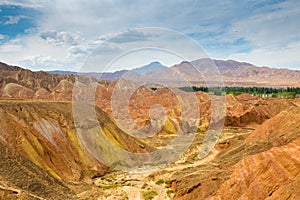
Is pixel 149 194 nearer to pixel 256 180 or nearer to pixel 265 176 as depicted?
pixel 256 180

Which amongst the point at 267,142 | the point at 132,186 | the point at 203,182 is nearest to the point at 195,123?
the point at 267,142

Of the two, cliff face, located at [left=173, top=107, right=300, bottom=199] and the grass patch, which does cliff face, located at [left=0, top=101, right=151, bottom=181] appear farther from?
cliff face, located at [left=173, top=107, right=300, bottom=199]

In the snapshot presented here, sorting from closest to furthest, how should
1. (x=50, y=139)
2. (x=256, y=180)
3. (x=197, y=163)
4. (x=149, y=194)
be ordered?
1. (x=256, y=180)
2. (x=149, y=194)
3. (x=50, y=139)
4. (x=197, y=163)

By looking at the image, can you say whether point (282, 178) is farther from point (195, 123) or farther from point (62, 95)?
point (62, 95)

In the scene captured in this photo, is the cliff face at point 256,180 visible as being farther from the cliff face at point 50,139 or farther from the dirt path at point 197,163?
the cliff face at point 50,139

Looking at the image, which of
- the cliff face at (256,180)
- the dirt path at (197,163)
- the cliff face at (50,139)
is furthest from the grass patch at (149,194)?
the dirt path at (197,163)

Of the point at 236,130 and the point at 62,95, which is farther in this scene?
the point at 62,95

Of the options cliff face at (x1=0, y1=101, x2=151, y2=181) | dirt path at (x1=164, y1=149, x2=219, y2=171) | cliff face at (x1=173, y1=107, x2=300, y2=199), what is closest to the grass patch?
cliff face at (x1=173, y1=107, x2=300, y2=199)

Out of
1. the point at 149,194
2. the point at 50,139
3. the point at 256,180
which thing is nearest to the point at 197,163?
the point at 149,194

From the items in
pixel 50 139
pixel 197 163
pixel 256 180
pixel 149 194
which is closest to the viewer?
pixel 256 180

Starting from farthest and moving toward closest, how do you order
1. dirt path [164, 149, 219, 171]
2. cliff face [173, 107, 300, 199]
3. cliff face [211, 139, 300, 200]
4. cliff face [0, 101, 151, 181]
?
dirt path [164, 149, 219, 171], cliff face [0, 101, 151, 181], cliff face [211, 139, 300, 200], cliff face [173, 107, 300, 199]

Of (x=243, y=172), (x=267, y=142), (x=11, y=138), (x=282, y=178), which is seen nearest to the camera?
(x=282, y=178)
